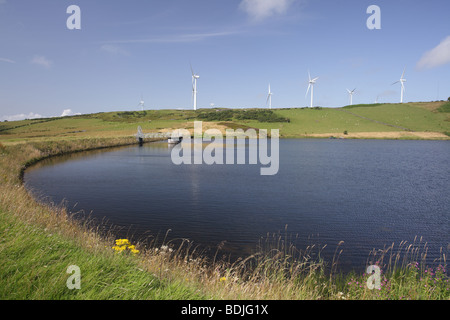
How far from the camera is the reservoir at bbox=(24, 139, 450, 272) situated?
14016 mm

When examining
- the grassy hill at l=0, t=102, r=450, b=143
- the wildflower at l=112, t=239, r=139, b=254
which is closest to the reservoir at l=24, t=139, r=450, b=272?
the wildflower at l=112, t=239, r=139, b=254

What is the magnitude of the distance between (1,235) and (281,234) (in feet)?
36.6

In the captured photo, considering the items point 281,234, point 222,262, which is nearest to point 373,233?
point 281,234

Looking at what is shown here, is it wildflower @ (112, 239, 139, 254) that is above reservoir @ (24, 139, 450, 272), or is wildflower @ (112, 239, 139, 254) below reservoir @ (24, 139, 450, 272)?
above

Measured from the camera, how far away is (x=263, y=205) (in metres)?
19.9

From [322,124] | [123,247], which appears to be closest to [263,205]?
[123,247]

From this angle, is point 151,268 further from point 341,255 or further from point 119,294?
point 341,255

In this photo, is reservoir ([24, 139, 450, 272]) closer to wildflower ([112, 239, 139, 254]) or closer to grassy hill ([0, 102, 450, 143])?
wildflower ([112, 239, 139, 254])

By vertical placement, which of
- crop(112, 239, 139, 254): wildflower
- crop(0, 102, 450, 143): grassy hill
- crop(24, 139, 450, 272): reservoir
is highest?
crop(0, 102, 450, 143): grassy hill

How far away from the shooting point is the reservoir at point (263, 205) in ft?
46.0

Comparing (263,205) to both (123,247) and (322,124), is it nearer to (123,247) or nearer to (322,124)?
(123,247)

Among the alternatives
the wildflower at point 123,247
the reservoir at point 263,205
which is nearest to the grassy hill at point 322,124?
the reservoir at point 263,205

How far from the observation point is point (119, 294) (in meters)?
5.61

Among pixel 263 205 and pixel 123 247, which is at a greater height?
pixel 123 247
